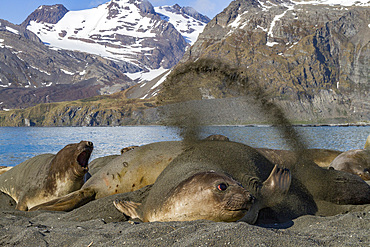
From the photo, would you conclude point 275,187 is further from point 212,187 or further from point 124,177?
point 124,177

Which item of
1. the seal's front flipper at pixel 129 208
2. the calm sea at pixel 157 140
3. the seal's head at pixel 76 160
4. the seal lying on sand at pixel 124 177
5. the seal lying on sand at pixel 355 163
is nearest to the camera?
the seal's front flipper at pixel 129 208

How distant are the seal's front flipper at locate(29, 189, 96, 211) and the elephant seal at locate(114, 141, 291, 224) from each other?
1785mm

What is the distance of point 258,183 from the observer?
4219 millimetres

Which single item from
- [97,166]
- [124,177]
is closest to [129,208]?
[124,177]

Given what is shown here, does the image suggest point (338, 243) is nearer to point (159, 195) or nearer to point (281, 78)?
point (159, 195)

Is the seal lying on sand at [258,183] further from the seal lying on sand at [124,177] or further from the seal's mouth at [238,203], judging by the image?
the seal lying on sand at [124,177]

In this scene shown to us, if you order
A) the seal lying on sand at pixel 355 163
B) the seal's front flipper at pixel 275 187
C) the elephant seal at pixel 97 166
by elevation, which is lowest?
the seal lying on sand at pixel 355 163

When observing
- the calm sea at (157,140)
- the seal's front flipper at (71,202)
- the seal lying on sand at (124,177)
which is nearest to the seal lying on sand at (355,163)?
the calm sea at (157,140)

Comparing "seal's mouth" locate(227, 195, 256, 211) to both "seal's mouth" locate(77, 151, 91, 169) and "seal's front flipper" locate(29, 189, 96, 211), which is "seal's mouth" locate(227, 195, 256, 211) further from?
"seal's mouth" locate(77, 151, 91, 169)

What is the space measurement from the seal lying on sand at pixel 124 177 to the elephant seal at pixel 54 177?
62 cm

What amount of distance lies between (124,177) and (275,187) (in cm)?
328

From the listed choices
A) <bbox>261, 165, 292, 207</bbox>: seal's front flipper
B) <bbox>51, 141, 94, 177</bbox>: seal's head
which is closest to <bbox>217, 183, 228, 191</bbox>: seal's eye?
<bbox>261, 165, 292, 207</bbox>: seal's front flipper

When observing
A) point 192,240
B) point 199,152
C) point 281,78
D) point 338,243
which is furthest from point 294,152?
point 281,78

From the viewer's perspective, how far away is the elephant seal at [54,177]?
707 centimetres
